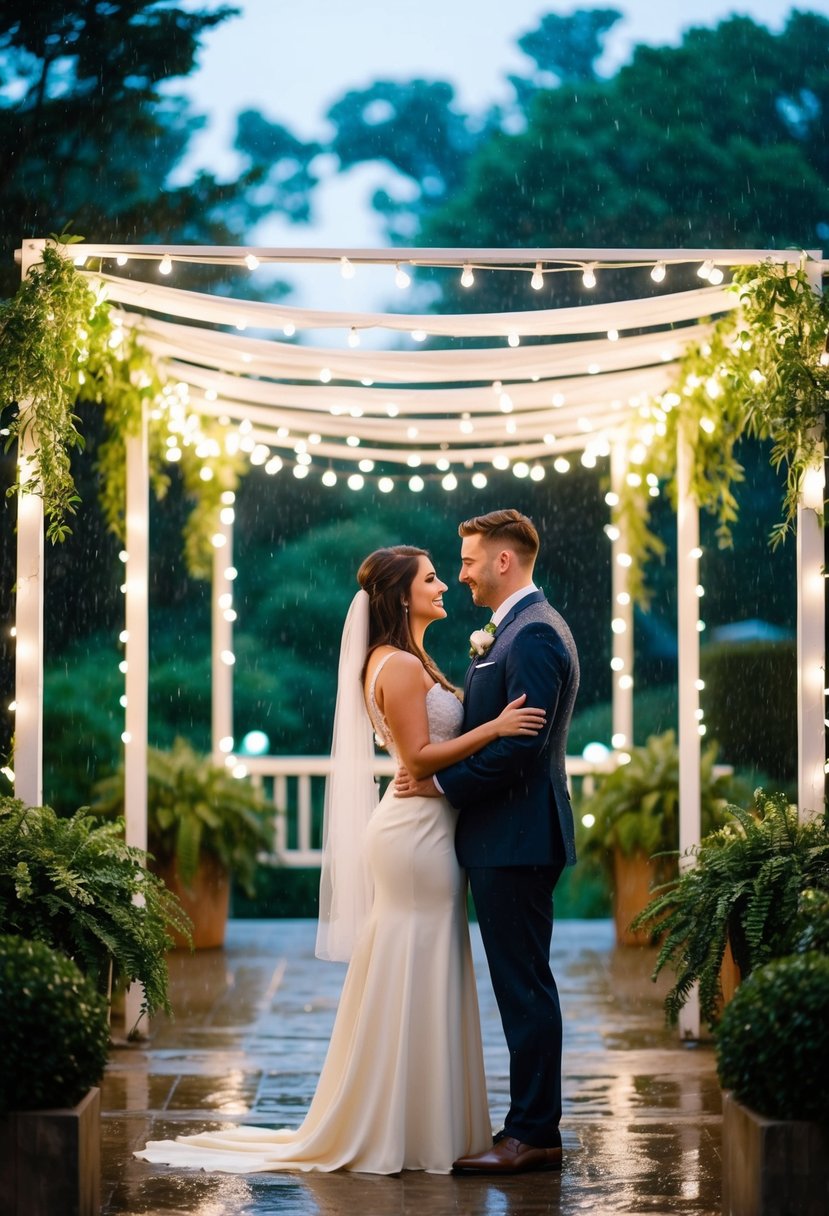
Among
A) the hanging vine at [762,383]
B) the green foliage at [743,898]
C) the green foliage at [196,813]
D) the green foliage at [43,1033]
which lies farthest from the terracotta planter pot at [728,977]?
the green foliage at [196,813]

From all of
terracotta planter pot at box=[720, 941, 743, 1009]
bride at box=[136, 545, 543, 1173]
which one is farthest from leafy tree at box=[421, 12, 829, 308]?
bride at box=[136, 545, 543, 1173]

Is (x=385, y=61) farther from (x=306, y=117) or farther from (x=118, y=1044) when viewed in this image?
(x=118, y=1044)

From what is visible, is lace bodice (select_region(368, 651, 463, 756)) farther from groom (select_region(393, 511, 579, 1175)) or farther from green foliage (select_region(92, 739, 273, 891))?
green foliage (select_region(92, 739, 273, 891))

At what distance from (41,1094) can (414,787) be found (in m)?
1.40

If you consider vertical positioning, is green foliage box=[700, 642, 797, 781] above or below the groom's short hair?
below

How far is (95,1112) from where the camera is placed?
12.5ft

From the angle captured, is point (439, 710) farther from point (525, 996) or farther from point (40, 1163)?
point (40, 1163)

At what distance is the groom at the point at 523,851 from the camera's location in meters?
4.41

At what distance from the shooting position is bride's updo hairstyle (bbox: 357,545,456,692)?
466 cm

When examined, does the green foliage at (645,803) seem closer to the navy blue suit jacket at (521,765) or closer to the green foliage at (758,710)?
the green foliage at (758,710)

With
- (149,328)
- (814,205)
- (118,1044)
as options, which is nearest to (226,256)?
(149,328)

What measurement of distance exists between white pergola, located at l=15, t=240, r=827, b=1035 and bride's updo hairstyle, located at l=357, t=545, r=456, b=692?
0.98 metres

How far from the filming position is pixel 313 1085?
561 centimetres

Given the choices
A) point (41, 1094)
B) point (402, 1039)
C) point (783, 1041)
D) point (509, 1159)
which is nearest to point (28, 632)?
point (402, 1039)
